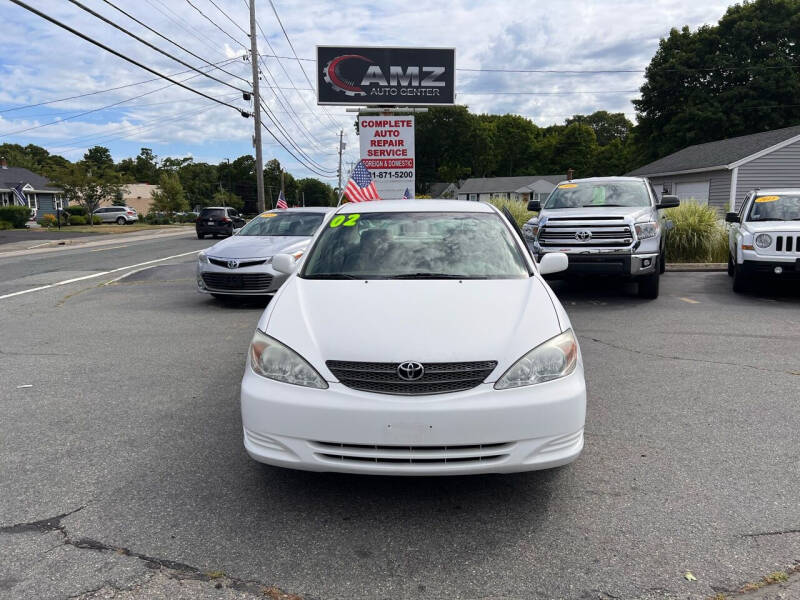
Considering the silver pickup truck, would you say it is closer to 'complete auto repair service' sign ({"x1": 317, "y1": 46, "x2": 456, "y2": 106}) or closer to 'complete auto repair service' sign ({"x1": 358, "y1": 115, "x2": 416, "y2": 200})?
'complete auto repair service' sign ({"x1": 358, "y1": 115, "x2": 416, "y2": 200})

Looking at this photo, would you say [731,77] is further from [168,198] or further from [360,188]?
[168,198]

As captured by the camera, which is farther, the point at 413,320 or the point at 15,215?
the point at 15,215

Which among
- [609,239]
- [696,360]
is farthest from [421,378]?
[609,239]

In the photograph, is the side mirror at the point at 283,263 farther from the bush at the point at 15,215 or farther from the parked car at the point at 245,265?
the bush at the point at 15,215

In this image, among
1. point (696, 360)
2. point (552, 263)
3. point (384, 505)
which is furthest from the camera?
point (696, 360)

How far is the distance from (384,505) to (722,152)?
3343 centimetres

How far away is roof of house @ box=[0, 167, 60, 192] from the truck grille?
2325 inches

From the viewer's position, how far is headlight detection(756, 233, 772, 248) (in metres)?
9.70

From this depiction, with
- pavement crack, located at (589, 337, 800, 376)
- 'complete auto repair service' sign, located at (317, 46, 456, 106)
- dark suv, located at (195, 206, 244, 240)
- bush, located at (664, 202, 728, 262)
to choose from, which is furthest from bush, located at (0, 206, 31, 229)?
pavement crack, located at (589, 337, 800, 376)

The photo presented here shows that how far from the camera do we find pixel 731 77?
4653cm

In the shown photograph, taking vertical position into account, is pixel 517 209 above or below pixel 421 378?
above

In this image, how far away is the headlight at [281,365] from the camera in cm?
321

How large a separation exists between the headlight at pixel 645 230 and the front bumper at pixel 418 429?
282 inches

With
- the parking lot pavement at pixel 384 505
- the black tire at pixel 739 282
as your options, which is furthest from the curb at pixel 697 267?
the parking lot pavement at pixel 384 505
